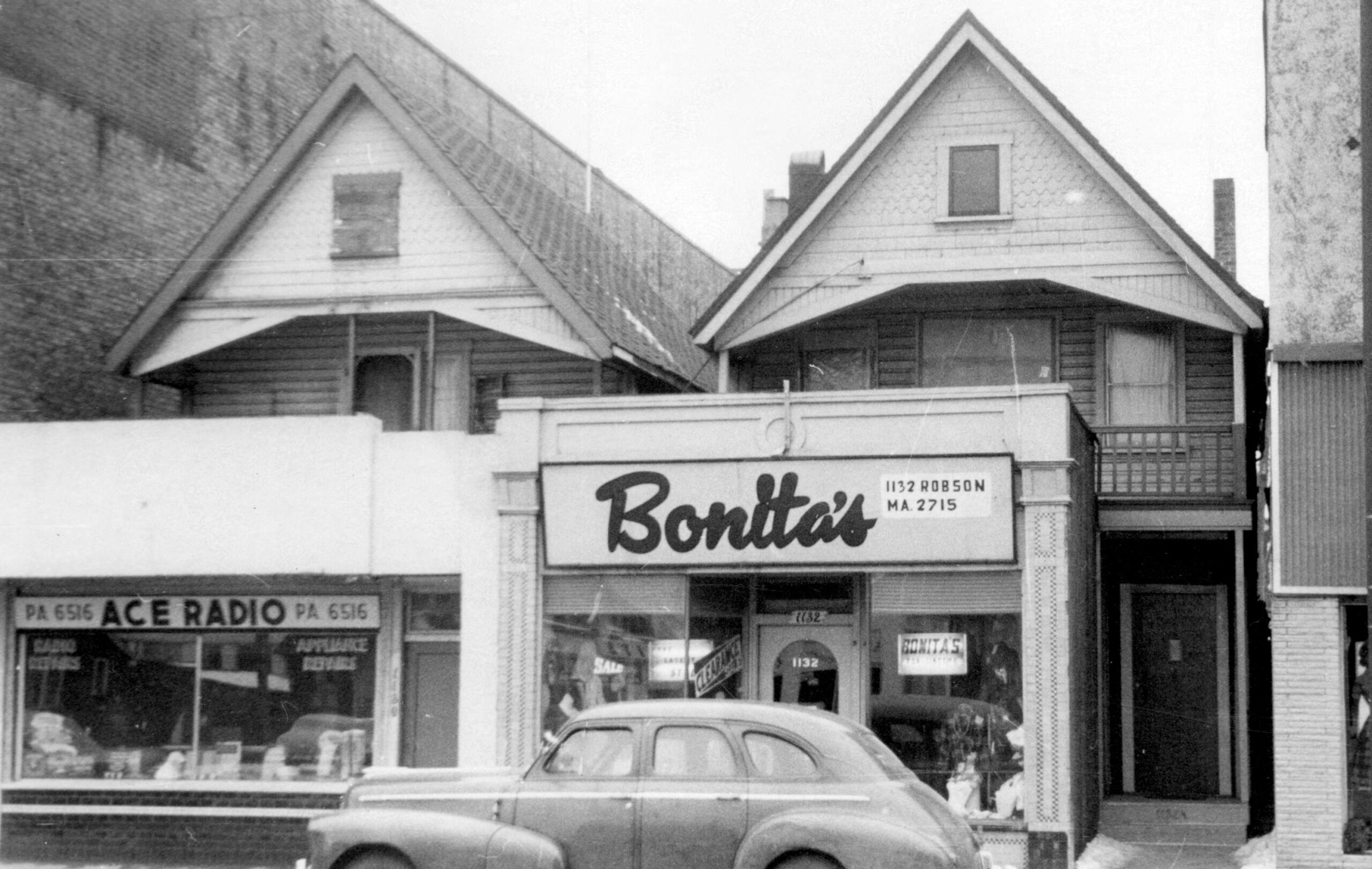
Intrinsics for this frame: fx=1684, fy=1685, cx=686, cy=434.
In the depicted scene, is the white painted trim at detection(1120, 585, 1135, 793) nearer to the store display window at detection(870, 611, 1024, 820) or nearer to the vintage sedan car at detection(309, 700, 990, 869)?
the store display window at detection(870, 611, 1024, 820)

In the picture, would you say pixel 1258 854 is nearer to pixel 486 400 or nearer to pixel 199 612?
pixel 486 400

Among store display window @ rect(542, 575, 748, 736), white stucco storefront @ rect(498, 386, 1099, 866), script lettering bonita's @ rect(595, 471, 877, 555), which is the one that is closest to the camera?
white stucco storefront @ rect(498, 386, 1099, 866)

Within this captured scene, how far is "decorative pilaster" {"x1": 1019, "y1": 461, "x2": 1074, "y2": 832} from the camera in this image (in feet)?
49.8

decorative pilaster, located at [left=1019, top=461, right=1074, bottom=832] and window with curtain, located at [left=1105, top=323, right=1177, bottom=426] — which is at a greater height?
window with curtain, located at [left=1105, top=323, right=1177, bottom=426]

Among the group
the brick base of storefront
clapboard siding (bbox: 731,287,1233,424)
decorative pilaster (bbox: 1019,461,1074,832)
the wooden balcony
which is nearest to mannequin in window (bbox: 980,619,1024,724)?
Answer: decorative pilaster (bbox: 1019,461,1074,832)

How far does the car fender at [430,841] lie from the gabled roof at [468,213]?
7.72 meters

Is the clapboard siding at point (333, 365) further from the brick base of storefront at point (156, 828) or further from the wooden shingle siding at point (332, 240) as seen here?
the brick base of storefront at point (156, 828)

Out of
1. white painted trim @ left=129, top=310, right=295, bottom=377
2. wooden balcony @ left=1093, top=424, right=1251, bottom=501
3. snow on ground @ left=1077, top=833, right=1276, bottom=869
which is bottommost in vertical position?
snow on ground @ left=1077, top=833, right=1276, bottom=869

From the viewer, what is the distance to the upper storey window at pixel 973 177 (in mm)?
19844

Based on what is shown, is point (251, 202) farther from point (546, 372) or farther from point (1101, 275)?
point (1101, 275)

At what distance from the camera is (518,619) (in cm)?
1664

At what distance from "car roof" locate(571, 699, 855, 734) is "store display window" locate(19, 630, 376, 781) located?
6.42 m

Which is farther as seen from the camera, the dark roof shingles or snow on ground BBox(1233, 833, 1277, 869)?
the dark roof shingles

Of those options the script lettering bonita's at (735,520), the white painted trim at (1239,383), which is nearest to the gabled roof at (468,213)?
the script lettering bonita's at (735,520)
